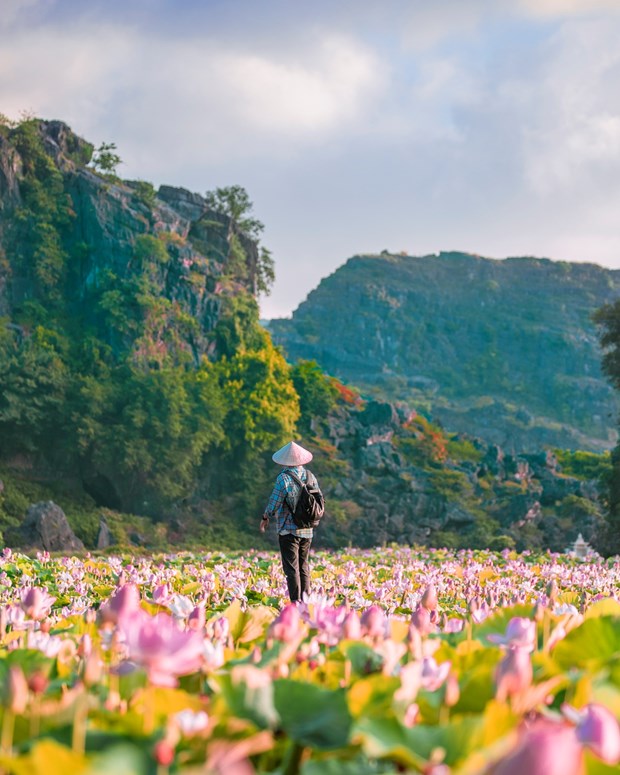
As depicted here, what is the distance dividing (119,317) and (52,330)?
267 centimetres

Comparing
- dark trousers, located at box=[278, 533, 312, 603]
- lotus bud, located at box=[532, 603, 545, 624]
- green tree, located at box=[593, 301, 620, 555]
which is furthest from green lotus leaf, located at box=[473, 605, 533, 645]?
green tree, located at box=[593, 301, 620, 555]

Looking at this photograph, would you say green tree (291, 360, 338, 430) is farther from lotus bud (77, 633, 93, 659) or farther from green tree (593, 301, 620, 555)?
lotus bud (77, 633, 93, 659)

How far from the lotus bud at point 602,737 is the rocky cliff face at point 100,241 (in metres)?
33.7

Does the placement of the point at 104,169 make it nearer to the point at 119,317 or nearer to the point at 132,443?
the point at 119,317

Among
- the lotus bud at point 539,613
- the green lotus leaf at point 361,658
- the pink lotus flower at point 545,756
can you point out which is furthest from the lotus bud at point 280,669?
the pink lotus flower at point 545,756

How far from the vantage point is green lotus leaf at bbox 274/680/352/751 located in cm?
186

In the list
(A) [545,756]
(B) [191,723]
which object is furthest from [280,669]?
(A) [545,756]

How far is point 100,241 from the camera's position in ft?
115

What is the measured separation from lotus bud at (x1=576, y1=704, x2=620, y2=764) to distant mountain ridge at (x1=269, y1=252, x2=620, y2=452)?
296 feet

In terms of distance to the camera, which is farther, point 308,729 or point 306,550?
point 306,550

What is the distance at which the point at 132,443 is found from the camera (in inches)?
1228

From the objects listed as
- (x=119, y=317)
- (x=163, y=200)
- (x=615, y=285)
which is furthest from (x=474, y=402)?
(x=119, y=317)

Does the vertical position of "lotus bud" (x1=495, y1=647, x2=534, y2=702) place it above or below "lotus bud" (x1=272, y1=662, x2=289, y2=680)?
above

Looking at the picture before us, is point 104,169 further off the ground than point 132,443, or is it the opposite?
point 104,169
